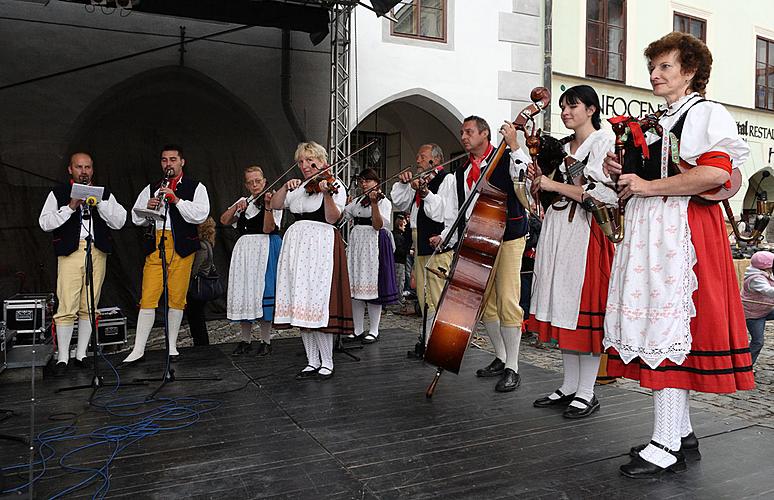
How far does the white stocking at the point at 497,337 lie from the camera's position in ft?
13.0

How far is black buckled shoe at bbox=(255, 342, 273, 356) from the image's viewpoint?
4773 millimetres

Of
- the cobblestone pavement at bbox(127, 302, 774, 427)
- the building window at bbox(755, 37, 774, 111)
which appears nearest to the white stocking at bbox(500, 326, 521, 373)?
the cobblestone pavement at bbox(127, 302, 774, 427)

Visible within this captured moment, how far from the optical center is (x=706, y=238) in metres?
2.22

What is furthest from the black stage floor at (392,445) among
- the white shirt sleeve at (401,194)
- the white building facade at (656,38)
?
the white building facade at (656,38)

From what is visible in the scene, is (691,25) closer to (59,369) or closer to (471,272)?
(471,272)

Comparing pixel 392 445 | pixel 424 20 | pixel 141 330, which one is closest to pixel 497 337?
pixel 392 445

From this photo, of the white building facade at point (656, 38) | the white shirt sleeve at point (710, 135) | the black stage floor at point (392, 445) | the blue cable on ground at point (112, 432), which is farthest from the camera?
the white building facade at point (656, 38)

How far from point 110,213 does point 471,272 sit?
109 inches

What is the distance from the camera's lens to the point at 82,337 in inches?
173

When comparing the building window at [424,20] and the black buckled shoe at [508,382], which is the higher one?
the building window at [424,20]

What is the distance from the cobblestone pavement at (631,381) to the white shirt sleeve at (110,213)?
5.28 ft

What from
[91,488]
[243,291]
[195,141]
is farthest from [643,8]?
[91,488]

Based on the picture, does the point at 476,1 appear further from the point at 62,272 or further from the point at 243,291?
the point at 62,272

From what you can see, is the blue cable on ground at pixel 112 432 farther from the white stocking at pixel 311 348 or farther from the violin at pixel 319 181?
the violin at pixel 319 181
